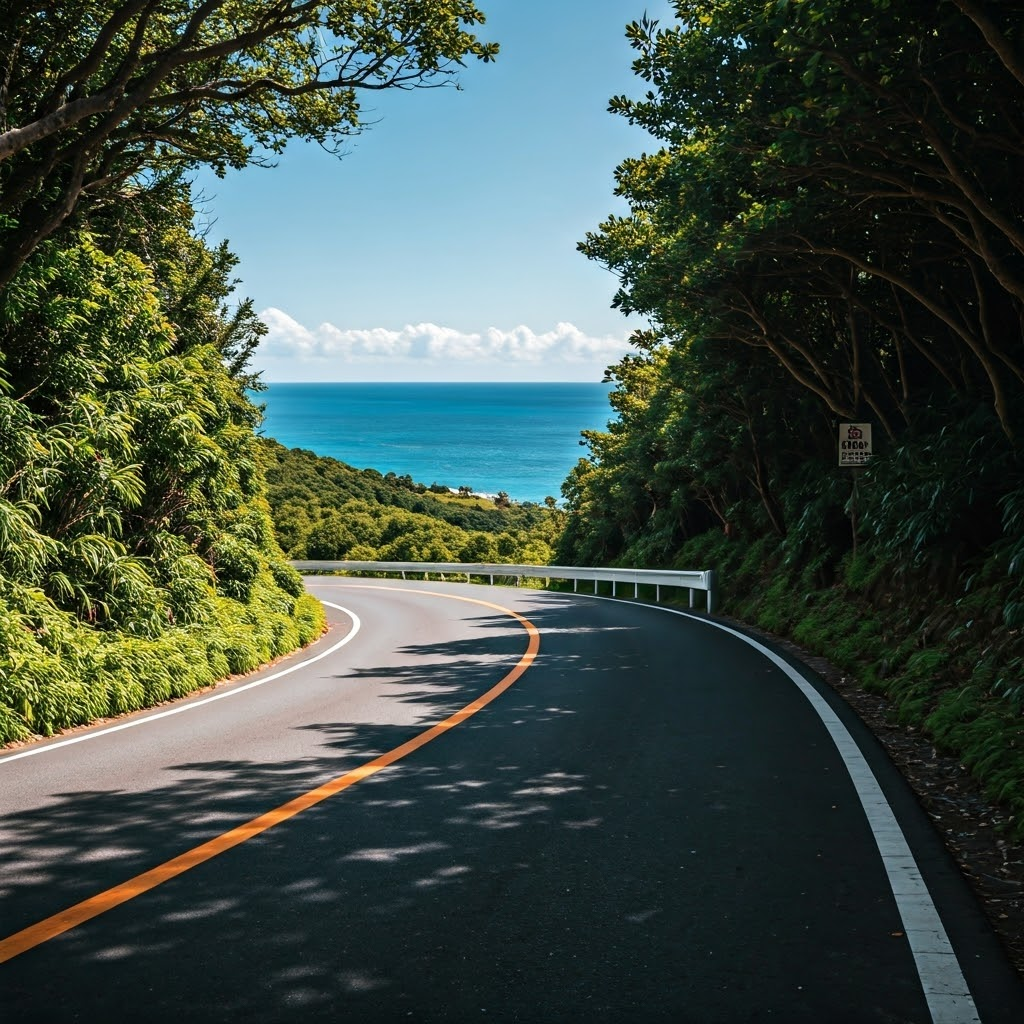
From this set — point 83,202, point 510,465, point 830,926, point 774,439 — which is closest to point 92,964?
point 830,926

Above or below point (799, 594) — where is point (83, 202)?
above

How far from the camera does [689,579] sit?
77.0ft

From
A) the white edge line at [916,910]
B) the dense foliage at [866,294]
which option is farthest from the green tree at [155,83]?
the white edge line at [916,910]

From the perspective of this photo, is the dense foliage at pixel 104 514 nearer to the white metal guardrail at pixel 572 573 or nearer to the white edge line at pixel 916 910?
the white edge line at pixel 916 910

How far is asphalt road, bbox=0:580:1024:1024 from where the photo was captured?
3.36 m

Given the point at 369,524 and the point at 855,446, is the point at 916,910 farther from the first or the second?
the point at 369,524

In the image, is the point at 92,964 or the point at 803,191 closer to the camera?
the point at 92,964

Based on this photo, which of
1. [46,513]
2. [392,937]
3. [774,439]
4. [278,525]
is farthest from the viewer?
[278,525]

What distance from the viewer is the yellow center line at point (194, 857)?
3.83 meters

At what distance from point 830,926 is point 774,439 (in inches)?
760

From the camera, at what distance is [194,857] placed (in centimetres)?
475

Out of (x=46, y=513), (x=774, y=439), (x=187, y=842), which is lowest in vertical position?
(x=187, y=842)

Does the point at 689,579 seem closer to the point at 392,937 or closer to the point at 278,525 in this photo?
the point at 392,937

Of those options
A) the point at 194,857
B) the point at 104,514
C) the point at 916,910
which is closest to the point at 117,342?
the point at 104,514
